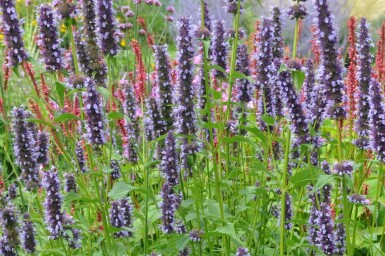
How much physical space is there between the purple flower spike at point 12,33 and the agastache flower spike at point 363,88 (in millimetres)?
1636

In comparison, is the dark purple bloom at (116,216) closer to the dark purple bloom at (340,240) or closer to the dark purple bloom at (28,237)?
the dark purple bloom at (28,237)

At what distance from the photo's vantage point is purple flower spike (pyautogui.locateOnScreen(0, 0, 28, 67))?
9.47ft

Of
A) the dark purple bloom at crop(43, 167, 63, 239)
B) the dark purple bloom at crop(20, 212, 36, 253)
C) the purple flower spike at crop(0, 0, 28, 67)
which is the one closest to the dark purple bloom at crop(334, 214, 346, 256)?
the dark purple bloom at crop(43, 167, 63, 239)

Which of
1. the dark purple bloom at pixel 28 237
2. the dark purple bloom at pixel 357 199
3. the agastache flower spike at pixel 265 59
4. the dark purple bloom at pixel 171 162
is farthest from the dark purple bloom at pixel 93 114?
the dark purple bloom at pixel 357 199

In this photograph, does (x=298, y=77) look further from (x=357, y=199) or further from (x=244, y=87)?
(x=244, y=87)

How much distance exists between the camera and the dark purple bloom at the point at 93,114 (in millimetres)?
2842

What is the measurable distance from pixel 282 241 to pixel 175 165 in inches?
25.5

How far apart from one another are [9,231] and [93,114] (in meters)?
0.79

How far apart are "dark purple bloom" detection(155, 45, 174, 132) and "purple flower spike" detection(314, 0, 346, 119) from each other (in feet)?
2.77

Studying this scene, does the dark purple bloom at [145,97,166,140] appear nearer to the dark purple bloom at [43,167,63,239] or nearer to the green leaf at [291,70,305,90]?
the dark purple bloom at [43,167,63,239]

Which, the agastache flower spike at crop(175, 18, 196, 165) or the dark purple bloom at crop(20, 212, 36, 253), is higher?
the agastache flower spike at crop(175, 18, 196, 165)

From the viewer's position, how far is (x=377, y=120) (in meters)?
2.87

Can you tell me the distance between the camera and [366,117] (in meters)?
3.15

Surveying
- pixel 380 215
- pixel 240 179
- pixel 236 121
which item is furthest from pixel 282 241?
pixel 380 215
